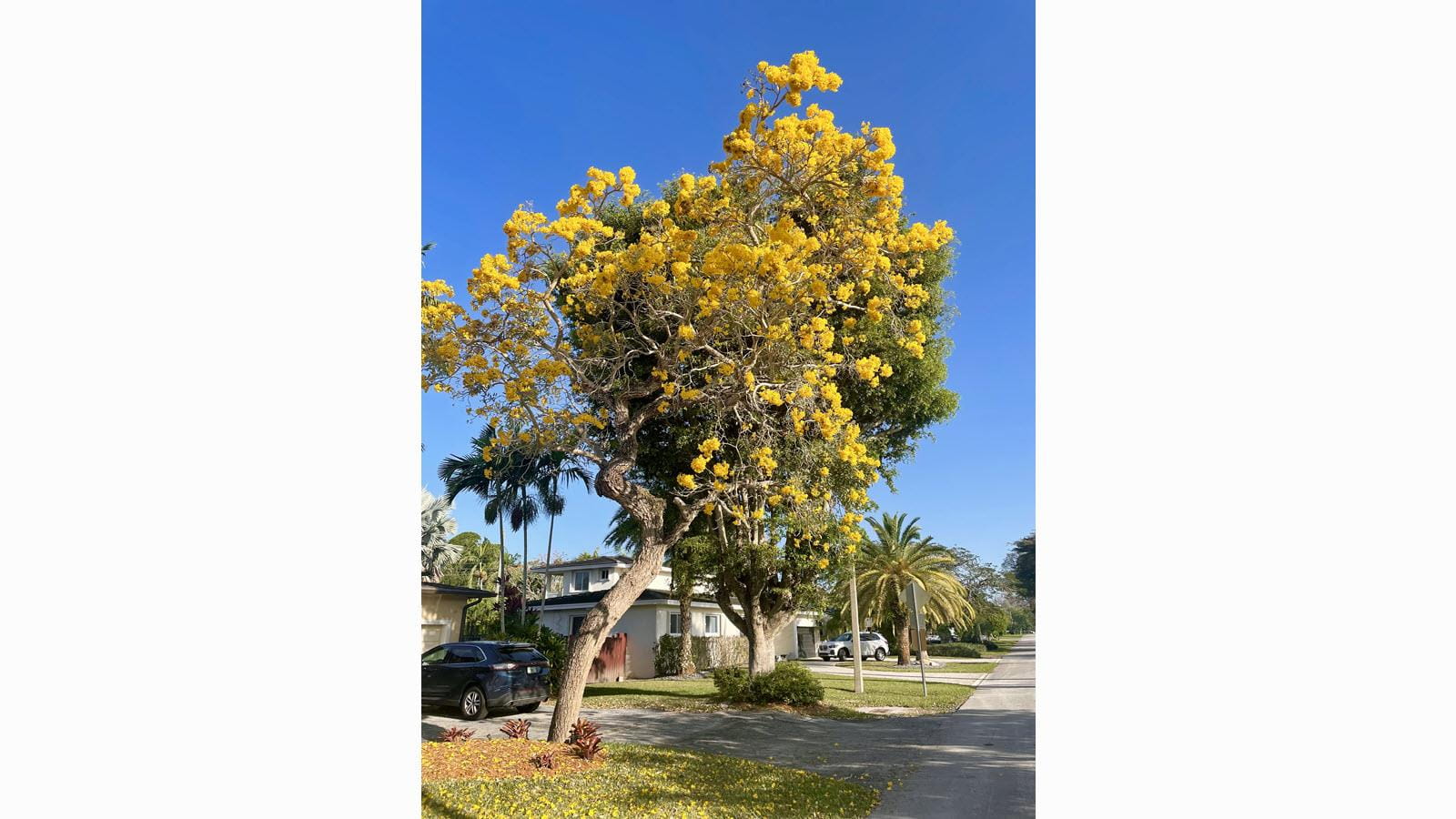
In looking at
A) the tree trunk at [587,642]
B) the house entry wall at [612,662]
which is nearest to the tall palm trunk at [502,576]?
the house entry wall at [612,662]

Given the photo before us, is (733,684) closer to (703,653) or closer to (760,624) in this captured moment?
(760,624)

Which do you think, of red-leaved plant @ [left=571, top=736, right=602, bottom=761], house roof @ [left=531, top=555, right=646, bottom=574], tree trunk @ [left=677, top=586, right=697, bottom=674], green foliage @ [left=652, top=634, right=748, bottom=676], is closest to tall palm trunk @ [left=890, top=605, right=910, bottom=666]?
green foliage @ [left=652, top=634, right=748, bottom=676]

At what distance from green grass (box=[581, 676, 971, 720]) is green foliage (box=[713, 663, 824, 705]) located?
5.9 inches

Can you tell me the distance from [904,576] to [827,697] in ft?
28.5

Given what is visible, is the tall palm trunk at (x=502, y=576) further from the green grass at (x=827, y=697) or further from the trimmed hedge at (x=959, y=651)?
the trimmed hedge at (x=959, y=651)

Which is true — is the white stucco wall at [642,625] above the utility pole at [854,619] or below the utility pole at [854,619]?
below

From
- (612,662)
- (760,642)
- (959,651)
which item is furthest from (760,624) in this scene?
(959,651)

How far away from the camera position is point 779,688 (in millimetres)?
8984

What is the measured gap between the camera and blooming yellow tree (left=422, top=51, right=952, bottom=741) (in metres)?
4.56

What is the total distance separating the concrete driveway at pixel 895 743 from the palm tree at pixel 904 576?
8.34 meters

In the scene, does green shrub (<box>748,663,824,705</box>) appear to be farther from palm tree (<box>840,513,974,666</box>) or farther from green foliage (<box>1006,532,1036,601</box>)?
green foliage (<box>1006,532,1036,601</box>)

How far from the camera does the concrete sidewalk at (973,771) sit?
158 inches
